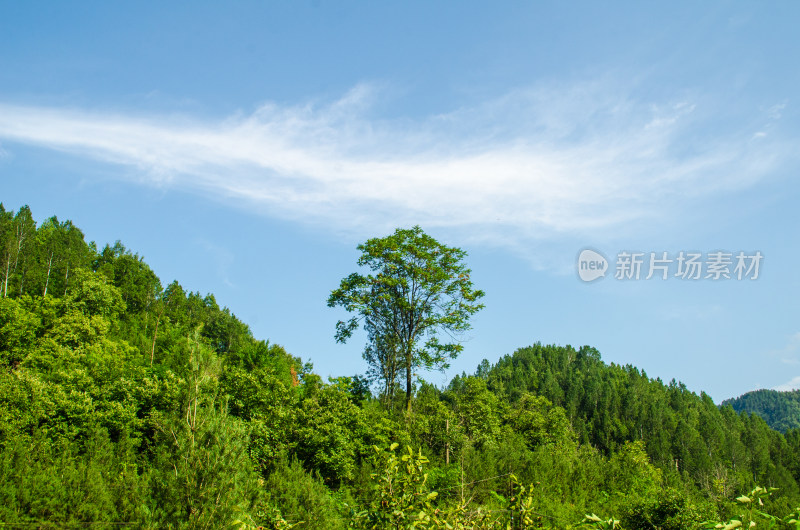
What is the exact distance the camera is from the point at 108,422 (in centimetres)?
2497

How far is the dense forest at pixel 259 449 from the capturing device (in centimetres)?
1154

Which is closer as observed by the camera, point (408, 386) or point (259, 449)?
point (259, 449)

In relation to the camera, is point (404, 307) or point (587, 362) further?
point (587, 362)

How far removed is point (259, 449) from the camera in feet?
76.8

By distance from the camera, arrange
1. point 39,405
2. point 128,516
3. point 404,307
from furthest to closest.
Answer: point 404,307, point 39,405, point 128,516

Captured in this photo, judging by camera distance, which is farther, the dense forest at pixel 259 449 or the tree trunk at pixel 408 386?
the tree trunk at pixel 408 386

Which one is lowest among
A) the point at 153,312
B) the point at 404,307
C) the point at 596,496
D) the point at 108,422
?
the point at 596,496

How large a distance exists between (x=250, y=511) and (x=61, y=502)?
10.1 meters

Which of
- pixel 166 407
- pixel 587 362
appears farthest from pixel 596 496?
pixel 587 362

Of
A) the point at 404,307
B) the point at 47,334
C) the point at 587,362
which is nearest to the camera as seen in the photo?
the point at 404,307

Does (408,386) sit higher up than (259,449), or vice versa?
(408,386)

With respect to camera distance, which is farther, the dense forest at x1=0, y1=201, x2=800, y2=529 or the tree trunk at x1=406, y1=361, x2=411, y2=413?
the tree trunk at x1=406, y1=361, x2=411, y2=413

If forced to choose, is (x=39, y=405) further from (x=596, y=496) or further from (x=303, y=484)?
(x=596, y=496)

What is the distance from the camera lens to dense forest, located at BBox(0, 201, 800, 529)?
1154 cm
